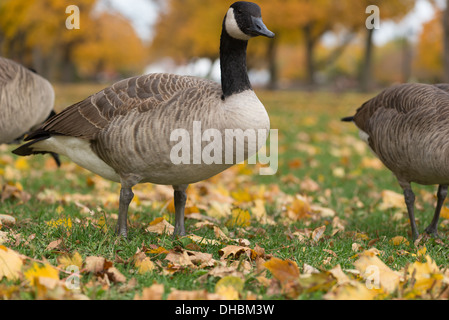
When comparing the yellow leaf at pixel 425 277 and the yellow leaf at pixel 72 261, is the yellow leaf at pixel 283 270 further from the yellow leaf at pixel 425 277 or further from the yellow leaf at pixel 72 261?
the yellow leaf at pixel 72 261

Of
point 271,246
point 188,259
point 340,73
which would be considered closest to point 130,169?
point 188,259

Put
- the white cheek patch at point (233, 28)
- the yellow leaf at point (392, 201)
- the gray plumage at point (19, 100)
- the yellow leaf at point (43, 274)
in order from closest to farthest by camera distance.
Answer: the yellow leaf at point (43, 274) → the white cheek patch at point (233, 28) → the gray plumage at point (19, 100) → the yellow leaf at point (392, 201)

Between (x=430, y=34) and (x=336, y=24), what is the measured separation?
66.9 ft

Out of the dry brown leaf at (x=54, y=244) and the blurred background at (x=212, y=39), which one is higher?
the blurred background at (x=212, y=39)

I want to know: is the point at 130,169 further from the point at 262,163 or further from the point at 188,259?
the point at 262,163

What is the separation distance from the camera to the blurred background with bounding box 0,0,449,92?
28344 mm

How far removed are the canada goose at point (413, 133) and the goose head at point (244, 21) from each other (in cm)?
159

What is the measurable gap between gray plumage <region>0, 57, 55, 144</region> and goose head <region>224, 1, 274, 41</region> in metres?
2.72

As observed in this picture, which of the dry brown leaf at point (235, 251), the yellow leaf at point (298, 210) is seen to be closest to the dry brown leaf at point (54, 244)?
the dry brown leaf at point (235, 251)

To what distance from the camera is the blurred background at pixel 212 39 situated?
28.3 metres

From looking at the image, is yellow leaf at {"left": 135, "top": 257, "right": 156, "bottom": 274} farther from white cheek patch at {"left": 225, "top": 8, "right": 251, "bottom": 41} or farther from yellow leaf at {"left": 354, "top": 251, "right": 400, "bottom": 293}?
white cheek patch at {"left": 225, "top": 8, "right": 251, "bottom": 41}

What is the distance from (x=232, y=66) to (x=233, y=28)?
29cm

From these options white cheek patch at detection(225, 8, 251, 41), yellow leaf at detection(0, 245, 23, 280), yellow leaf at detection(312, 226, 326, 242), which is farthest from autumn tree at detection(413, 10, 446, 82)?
yellow leaf at detection(0, 245, 23, 280)
